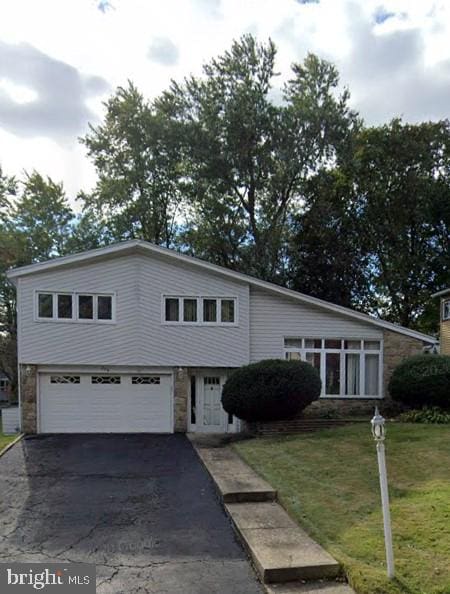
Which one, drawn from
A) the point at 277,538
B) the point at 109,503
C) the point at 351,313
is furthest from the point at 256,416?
the point at 277,538

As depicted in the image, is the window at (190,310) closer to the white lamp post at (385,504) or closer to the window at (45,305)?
the window at (45,305)

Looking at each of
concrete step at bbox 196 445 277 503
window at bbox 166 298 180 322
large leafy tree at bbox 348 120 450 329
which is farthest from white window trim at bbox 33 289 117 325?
large leafy tree at bbox 348 120 450 329

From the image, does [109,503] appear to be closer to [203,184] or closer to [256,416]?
[256,416]

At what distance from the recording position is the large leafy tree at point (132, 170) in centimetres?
2570

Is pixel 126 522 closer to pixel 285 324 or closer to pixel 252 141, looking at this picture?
pixel 285 324

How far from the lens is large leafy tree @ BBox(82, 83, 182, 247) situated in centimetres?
2570

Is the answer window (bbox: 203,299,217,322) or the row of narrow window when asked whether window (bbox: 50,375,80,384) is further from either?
window (bbox: 203,299,217,322)

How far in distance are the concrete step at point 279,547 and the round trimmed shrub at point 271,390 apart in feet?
19.7

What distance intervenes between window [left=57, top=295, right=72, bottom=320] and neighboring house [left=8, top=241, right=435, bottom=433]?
0.10 ft

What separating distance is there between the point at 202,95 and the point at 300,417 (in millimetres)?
18536

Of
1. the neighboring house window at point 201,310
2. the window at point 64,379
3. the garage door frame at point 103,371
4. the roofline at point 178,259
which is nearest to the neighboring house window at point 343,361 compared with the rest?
the roofline at point 178,259

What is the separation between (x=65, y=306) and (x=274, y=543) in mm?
11034

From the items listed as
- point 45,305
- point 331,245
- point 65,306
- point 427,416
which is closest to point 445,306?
point 331,245

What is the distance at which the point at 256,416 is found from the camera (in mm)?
12750
